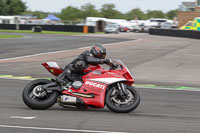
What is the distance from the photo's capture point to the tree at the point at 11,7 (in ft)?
320

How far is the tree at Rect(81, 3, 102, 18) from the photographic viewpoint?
472 feet

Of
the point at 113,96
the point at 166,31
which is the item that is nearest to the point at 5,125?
the point at 113,96

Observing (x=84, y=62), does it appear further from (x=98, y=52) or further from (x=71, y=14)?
(x=71, y=14)

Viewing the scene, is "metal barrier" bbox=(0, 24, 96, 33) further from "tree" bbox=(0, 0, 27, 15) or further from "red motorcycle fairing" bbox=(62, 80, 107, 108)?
"red motorcycle fairing" bbox=(62, 80, 107, 108)

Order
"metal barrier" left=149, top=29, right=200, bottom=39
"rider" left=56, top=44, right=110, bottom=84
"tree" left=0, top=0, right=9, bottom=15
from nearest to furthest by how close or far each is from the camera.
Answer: "rider" left=56, top=44, right=110, bottom=84 < "metal barrier" left=149, top=29, right=200, bottom=39 < "tree" left=0, top=0, right=9, bottom=15

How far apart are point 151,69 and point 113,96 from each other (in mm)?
9438

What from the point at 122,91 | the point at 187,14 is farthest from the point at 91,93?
the point at 187,14

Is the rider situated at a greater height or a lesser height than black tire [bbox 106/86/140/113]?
greater

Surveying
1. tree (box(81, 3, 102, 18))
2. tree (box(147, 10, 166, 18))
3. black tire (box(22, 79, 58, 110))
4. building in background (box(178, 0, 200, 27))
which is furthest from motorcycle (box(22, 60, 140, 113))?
tree (box(147, 10, 166, 18))

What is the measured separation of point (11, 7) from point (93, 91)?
9792cm

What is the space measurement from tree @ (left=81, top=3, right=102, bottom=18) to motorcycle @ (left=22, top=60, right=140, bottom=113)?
442 feet

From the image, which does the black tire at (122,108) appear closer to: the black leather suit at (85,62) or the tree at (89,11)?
the black leather suit at (85,62)

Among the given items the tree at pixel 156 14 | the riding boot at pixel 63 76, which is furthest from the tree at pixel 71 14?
the riding boot at pixel 63 76

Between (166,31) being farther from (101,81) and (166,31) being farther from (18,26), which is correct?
(101,81)
